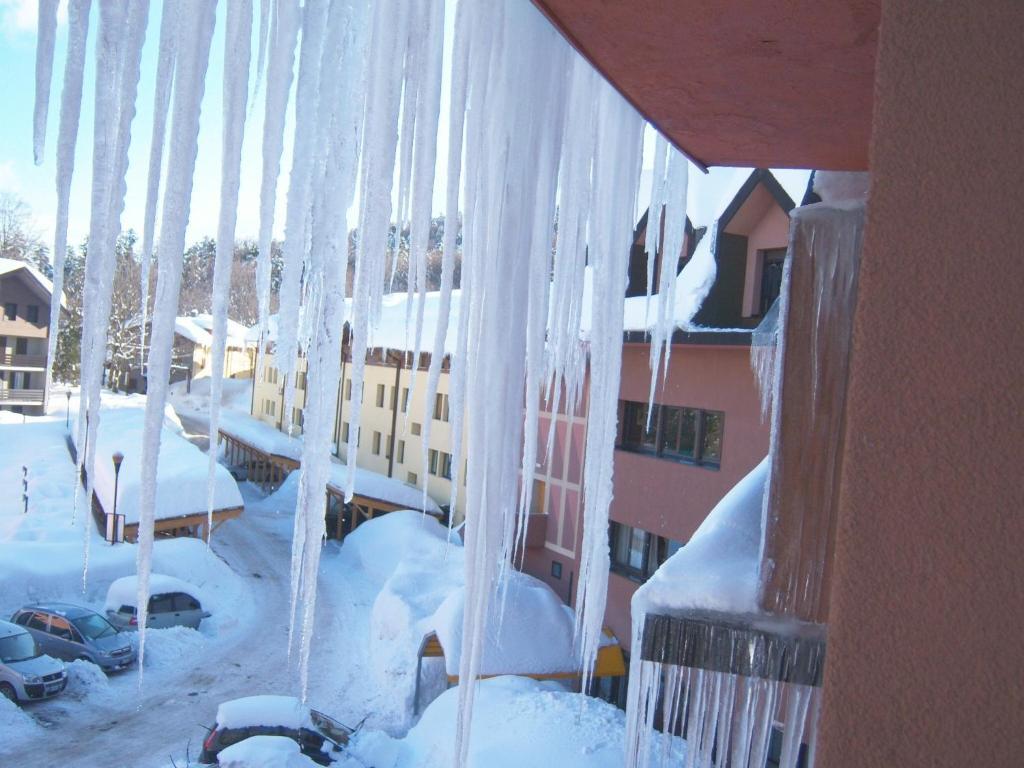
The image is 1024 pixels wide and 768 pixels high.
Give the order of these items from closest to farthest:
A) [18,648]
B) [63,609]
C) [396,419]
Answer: [18,648] → [63,609] → [396,419]

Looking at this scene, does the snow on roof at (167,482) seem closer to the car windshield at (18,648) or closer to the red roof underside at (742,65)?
the car windshield at (18,648)

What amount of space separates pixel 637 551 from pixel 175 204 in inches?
372

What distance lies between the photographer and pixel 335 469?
19734 mm

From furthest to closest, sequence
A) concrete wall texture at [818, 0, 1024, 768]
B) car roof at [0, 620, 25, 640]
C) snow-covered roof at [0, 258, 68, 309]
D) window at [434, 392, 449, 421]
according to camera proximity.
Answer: snow-covered roof at [0, 258, 68, 309] < window at [434, 392, 449, 421] < car roof at [0, 620, 25, 640] < concrete wall texture at [818, 0, 1024, 768]

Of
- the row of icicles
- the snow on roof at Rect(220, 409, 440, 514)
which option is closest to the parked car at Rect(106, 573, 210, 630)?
the snow on roof at Rect(220, 409, 440, 514)

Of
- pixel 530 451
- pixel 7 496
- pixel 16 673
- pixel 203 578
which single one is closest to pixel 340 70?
pixel 530 451

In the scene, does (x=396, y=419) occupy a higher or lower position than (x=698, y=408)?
lower

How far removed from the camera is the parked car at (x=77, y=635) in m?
10.3

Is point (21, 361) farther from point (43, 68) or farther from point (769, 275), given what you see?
point (43, 68)

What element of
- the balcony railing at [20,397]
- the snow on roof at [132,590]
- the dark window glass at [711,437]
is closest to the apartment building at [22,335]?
the balcony railing at [20,397]

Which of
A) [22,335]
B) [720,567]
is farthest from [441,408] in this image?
[22,335]

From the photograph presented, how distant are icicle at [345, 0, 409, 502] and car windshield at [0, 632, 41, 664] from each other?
33.6 feet

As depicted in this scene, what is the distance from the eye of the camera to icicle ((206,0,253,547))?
1550mm

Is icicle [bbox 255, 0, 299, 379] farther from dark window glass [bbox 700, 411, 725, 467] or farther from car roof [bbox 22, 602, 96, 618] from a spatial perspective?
car roof [bbox 22, 602, 96, 618]
